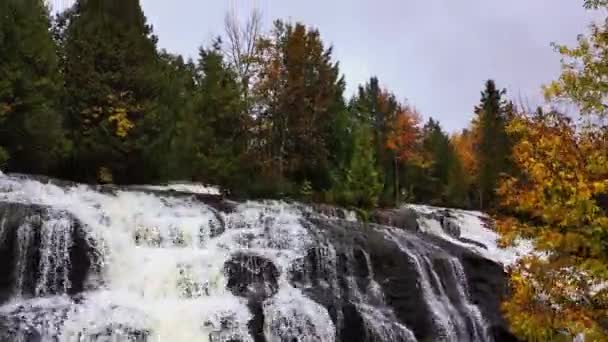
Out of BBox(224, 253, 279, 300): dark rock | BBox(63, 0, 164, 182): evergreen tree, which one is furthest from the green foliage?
BBox(224, 253, 279, 300): dark rock

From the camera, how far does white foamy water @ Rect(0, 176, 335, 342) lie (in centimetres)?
1312

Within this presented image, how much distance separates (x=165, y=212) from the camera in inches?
722

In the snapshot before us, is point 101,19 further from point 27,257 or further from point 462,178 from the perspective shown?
point 462,178

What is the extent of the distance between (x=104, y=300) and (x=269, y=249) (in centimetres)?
456

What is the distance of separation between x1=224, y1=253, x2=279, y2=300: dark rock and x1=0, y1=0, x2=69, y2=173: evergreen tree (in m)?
10.3

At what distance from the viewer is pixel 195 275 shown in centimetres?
1505

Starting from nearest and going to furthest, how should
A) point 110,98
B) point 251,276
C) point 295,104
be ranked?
1. point 251,276
2. point 110,98
3. point 295,104

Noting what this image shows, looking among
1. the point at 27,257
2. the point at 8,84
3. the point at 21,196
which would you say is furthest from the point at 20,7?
the point at 27,257

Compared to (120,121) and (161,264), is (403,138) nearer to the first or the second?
(120,121)

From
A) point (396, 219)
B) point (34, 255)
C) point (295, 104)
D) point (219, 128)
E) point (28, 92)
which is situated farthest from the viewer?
point (295, 104)

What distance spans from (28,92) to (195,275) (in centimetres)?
1144

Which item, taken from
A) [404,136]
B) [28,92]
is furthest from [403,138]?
[28,92]

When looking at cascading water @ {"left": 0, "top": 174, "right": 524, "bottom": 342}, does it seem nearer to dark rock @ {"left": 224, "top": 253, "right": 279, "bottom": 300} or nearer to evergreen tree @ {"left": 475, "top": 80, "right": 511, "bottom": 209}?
dark rock @ {"left": 224, "top": 253, "right": 279, "bottom": 300}

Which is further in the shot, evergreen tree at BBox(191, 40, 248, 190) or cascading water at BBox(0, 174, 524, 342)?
evergreen tree at BBox(191, 40, 248, 190)
